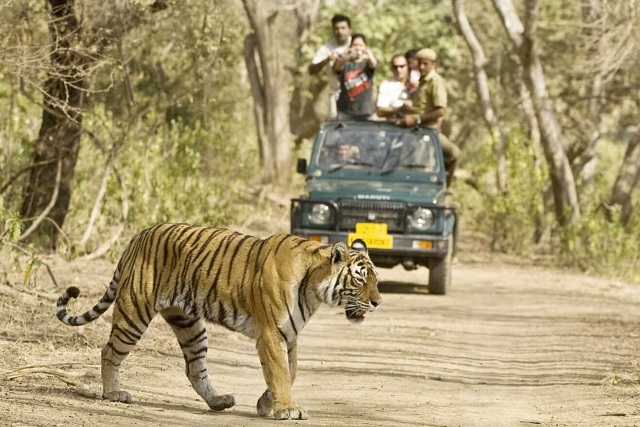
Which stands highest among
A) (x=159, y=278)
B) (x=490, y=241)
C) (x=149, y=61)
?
(x=149, y=61)

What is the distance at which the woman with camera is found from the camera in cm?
1666

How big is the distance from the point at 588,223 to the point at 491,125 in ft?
16.3

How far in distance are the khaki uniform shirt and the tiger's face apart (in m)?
8.96

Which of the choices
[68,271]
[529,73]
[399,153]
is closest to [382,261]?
[399,153]

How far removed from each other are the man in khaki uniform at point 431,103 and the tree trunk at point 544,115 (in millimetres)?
3008

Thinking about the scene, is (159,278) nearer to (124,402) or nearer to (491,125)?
(124,402)

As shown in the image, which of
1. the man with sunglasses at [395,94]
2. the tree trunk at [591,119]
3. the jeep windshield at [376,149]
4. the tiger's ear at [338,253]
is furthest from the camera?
the tree trunk at [591,119]

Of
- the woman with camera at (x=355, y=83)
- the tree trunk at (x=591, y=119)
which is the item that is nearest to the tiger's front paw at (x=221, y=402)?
the woman with camera at (x=355, y=83)

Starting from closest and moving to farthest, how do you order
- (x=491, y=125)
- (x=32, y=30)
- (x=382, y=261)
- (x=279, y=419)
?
(x=279, y=419), (x=32, y=30), (x=382, y=261), (x=491, y=125)

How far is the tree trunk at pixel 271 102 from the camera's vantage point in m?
27.0

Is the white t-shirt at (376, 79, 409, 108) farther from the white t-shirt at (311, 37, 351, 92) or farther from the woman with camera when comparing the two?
the white t-shirt at (311, 37, 351, 92)

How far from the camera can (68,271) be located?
1420cm

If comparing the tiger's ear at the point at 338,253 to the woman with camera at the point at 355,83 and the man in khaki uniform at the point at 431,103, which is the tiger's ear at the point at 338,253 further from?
the woman with camera at the point at 355,83

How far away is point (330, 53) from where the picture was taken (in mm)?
17188
